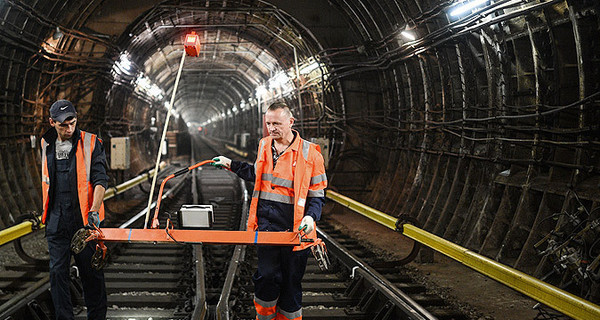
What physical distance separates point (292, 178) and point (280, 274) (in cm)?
70

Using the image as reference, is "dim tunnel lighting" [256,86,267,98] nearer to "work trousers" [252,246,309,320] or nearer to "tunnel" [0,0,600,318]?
"tunnel" [0,0,600,318]

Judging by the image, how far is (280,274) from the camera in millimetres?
3742

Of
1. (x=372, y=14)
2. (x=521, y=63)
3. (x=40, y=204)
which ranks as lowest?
(x=40, y=204)


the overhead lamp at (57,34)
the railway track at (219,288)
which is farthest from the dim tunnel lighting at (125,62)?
the railway track at (219,288)

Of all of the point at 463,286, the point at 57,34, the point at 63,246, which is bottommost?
the point at 463,286

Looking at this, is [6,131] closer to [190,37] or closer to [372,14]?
[190,37]

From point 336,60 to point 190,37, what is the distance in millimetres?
7564

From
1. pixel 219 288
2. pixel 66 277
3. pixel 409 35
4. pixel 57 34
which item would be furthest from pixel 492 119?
pixel 57 34

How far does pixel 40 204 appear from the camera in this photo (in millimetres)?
9898

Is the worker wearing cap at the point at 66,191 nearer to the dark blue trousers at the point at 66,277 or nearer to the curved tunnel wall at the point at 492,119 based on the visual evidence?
the dark blue trousers at the point at 66,277

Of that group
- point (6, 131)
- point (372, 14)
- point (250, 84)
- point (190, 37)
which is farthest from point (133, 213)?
point (250, 84)

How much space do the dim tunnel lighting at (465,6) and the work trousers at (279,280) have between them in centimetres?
442

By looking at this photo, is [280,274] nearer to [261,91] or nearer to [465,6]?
[465,6]

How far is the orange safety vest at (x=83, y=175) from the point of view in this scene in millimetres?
3914
